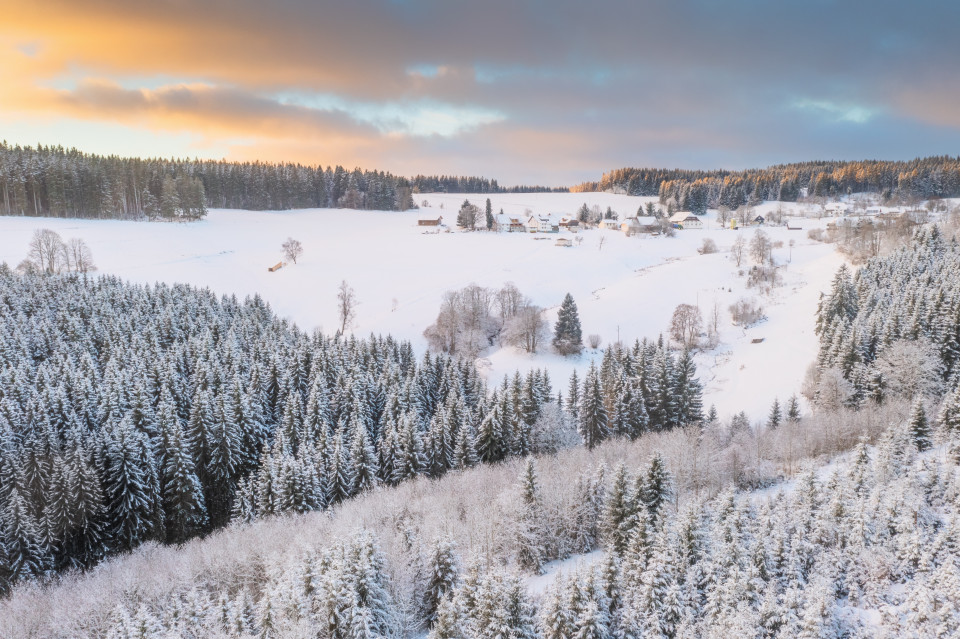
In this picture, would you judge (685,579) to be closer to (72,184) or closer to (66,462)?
(66,462)

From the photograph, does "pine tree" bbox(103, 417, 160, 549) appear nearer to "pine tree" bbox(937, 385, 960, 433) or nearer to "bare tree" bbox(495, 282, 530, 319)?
"bare tree" bbox(495, 282, 530, 319)

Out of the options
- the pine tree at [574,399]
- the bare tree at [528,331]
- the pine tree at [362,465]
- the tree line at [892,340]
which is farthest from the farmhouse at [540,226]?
the pine tree at [362,465]

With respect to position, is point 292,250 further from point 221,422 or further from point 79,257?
point 221,422

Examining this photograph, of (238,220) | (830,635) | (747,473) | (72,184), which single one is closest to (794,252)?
(747,473)

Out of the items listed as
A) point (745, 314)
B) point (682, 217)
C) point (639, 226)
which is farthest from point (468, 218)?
point (745, 314)

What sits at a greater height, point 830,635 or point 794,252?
point 794,252

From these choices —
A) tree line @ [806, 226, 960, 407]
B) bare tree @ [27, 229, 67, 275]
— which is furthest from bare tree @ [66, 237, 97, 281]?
tree line @ [806, 226, 960, 407]
